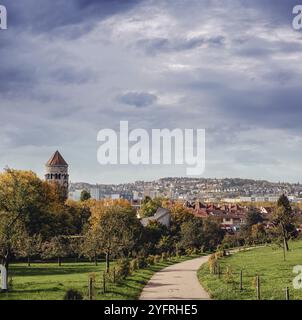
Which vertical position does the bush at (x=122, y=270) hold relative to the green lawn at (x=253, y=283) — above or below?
above

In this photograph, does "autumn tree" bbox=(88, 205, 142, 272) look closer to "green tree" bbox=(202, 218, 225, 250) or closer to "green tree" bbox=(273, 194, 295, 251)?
"green tree" bbox=(273, 194, 295, 251)

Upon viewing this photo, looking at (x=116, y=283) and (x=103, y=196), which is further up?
(x=103, y=196)

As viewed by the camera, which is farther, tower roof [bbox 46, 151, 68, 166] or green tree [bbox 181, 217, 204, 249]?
tower roof [bbox 46, 151, 68, 166]

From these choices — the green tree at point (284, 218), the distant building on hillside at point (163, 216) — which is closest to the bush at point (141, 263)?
the green tree at point (284, 218)

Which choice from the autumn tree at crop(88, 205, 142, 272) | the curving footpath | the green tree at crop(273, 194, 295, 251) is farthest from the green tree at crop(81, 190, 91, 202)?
the curving footpath

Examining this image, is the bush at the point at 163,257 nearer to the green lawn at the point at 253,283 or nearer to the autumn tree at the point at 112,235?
the autumn tree at the point at 112,235

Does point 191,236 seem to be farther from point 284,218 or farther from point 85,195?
point 85,195

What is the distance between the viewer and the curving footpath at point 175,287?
1771 centimetres

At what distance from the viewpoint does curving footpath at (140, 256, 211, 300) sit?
17.7m

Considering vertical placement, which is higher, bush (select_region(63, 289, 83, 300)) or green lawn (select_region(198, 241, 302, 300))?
Result: bush (select_region(63, 289, 83, 300))
